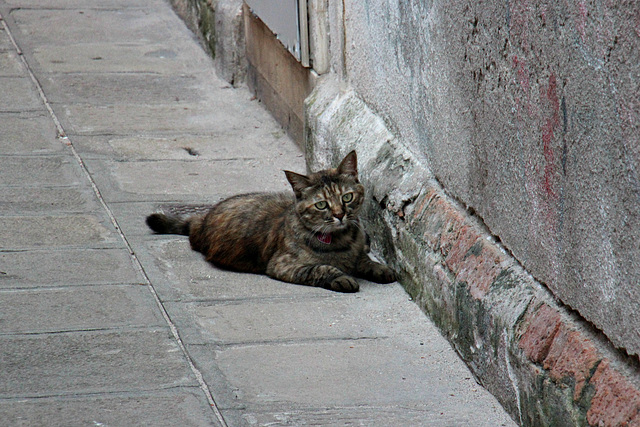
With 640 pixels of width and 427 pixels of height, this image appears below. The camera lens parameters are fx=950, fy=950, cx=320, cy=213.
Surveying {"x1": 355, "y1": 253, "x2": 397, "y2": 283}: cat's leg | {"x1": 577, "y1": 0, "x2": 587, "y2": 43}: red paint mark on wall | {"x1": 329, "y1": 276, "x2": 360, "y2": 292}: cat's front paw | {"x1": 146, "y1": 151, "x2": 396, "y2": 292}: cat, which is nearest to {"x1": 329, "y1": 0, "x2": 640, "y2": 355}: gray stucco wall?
{"x1": 577, "y1": 0, "x2": 587, "y2": 43}: red paint mark on wall

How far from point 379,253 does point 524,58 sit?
1.92 meters

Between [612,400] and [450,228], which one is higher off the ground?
[612,400]

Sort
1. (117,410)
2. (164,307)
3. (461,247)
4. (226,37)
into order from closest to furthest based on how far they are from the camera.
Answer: (117,410), (461,247), (164,307), (226,37)

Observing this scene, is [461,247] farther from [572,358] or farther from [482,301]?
[572,358]

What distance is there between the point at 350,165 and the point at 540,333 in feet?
5.97

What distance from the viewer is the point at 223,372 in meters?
3.80

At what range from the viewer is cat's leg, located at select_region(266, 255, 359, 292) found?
4.68 meters

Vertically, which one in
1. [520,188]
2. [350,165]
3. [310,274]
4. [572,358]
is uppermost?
[520,188]

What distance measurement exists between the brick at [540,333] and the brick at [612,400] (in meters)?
→ 0.30

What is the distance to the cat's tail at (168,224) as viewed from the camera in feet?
17.4

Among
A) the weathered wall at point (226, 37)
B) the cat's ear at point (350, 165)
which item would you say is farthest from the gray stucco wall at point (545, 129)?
the weathered wall at point (226, 37)

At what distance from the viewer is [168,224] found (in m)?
5.33

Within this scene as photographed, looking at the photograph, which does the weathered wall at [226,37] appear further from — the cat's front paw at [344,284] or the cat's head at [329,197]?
the cat's front paw at [344,284]

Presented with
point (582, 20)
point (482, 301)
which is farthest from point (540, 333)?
point (582, 20)
